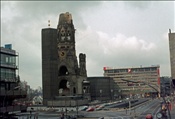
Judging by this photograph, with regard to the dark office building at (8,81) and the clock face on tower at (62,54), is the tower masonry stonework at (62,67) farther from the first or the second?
the dark office building at (8,81)

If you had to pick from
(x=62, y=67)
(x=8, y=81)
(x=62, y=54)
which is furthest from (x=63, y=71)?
(x=8, y=81)

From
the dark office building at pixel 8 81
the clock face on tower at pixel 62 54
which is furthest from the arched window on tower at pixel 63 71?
the dark office building at pixel 8 81

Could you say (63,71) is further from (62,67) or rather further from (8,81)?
(8,81)

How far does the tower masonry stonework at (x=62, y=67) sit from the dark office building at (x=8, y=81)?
55042 mm

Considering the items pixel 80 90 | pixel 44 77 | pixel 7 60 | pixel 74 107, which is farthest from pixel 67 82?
pixel 7 60

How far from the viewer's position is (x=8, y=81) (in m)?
77.8

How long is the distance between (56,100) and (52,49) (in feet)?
79.6

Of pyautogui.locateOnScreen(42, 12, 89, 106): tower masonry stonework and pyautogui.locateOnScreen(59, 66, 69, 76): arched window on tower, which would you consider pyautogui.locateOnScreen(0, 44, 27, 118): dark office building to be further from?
pyautogui.locateOnScreen(59, 66, 69, 76): arched window on tower

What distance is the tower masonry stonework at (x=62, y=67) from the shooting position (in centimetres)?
14226

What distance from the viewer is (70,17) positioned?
570ft

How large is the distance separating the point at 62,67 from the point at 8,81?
287 ft

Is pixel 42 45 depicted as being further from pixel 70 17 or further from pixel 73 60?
pixel 70 17

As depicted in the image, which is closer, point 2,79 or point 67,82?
point 2,79

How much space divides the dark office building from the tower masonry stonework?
55.0 meters
